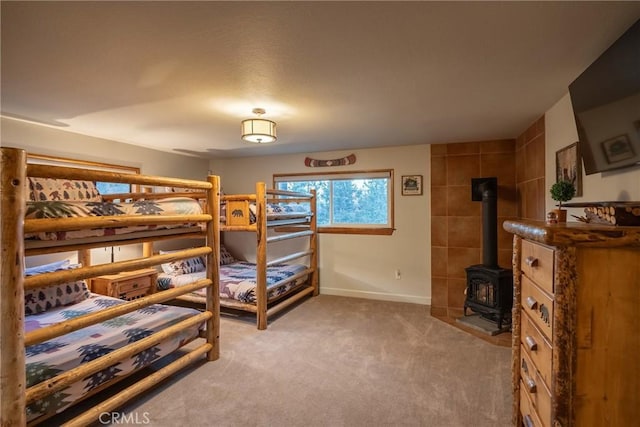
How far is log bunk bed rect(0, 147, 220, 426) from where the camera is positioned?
134cm

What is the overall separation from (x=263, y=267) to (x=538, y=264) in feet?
8.51

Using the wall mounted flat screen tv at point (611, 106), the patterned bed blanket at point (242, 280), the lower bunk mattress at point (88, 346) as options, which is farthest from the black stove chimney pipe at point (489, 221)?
the lower bunk mattress at point (88, 346)

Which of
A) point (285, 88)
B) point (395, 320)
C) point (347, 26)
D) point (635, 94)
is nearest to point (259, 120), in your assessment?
point (285, 88)

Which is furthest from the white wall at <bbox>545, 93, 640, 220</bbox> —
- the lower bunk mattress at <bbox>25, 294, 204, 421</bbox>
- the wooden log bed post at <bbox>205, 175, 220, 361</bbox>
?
the lower bunk mattress at <bbox>25, 294, 204, 421</bbox>

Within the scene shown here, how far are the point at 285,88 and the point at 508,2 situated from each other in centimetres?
138

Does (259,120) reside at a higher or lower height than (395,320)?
higher

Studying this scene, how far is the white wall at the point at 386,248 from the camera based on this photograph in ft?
13.9

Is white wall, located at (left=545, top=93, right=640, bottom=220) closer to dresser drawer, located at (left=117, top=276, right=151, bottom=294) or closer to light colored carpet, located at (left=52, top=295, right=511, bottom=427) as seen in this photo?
light colored carpet, located at (left=52, top=295, right=511, bottom=427)

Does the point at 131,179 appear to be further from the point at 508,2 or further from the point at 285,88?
the point at 508,2

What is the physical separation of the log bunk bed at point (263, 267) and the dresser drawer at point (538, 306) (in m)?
2.46

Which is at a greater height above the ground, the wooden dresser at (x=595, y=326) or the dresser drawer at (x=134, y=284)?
the wooden dresser at (x=595, y=326)

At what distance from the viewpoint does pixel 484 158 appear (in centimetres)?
394

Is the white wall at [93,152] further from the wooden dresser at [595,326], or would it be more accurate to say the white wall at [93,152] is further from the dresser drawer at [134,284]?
the wooden dresser at [595,326]

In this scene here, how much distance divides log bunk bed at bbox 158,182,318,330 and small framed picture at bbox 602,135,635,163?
2.73 m
